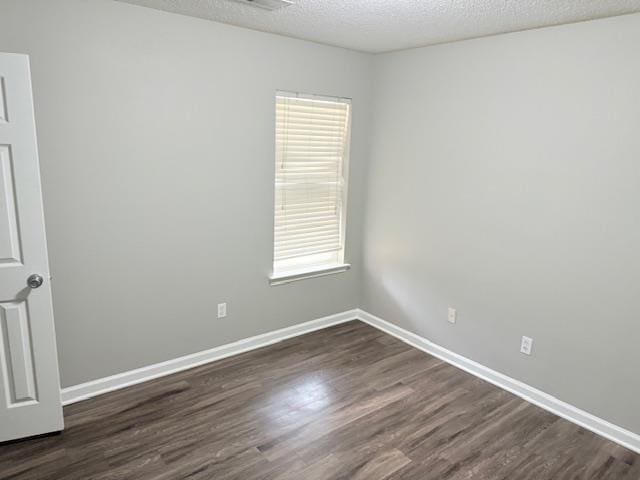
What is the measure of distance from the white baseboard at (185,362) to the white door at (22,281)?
1.12 ft

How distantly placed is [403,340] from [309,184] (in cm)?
160

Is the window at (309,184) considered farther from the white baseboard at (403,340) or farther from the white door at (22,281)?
the white door at (22,281)

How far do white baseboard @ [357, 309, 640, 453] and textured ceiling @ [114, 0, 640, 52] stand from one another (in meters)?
2.35

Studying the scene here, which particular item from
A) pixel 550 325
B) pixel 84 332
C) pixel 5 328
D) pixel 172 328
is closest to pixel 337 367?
pixel 172 328

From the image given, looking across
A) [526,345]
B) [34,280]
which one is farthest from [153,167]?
[526,345]

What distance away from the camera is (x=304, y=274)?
12.5ft

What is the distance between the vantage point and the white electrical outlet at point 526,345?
3025mm

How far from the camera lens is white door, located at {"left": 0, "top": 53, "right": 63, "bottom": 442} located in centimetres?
213

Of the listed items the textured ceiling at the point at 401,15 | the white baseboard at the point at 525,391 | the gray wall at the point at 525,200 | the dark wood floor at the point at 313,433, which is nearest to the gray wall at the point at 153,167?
the textured ceiling at the point at 401,15

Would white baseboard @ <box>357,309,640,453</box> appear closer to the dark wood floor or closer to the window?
the dark wood floor

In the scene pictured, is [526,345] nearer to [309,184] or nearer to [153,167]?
[309,184]

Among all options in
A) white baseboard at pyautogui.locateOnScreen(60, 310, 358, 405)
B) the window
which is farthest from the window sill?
white baseboard at pyautogui.locateOnScreen(60, 310, 358, 405)

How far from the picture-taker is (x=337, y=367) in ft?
11.1

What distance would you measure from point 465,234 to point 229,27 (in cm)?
224
